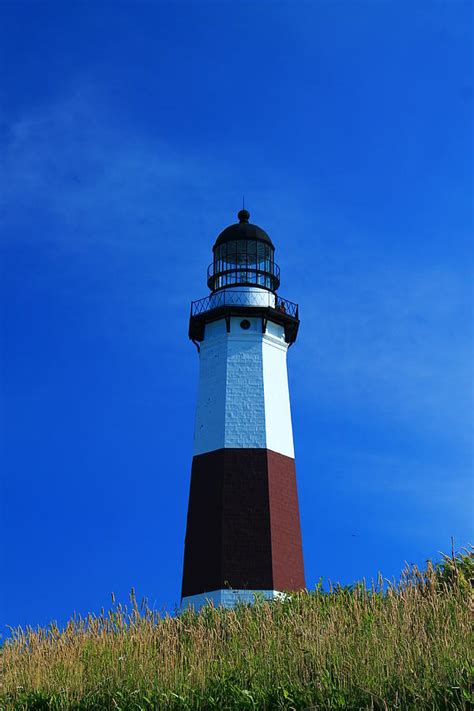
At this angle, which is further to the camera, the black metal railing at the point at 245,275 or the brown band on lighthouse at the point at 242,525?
the black metal railing at the point at 245,275

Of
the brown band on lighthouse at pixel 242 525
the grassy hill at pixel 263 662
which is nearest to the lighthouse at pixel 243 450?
the brown band on lighthouse at pixel 242 525

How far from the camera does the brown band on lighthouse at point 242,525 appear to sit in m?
25.7

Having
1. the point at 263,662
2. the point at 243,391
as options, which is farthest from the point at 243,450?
the point at 263,662

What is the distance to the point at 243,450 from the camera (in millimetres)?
27422

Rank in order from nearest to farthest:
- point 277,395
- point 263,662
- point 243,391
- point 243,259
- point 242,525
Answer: point 263,662
point 242,525
point 243,391
point 277,395
point 243,259

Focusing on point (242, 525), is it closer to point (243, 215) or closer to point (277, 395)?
point (277, 395)

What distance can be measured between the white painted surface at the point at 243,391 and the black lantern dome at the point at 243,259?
230 centimetres

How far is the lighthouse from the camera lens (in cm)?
2588

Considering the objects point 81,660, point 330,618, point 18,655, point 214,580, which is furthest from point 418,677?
point 214,580

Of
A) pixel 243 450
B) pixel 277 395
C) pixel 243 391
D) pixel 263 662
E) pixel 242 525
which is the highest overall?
pixel 277 395

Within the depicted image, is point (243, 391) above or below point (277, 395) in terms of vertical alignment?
below

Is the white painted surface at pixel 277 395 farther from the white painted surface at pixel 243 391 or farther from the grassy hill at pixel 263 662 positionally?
the grassy hill at pixel 263 662

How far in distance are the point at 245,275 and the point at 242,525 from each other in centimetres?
986

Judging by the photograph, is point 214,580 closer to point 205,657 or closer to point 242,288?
point 242,288
